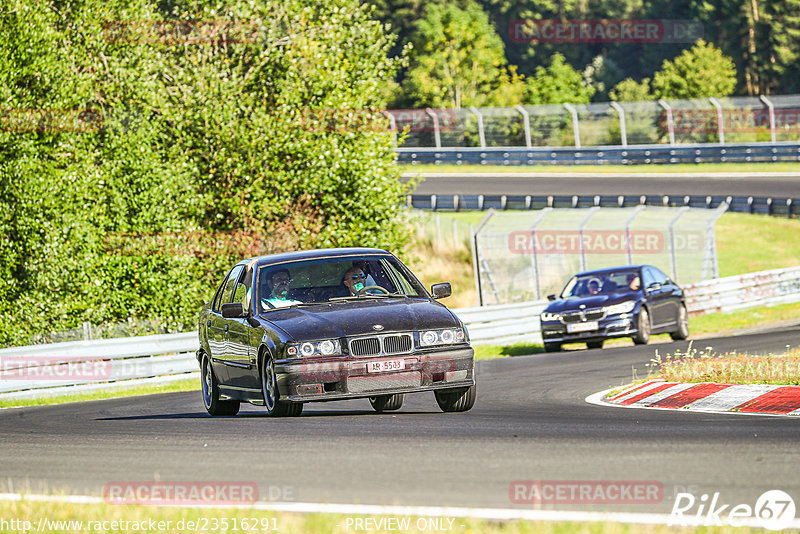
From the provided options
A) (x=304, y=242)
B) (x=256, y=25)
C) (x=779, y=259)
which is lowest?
(x=779, y=259)

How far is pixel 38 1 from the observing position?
979 inches

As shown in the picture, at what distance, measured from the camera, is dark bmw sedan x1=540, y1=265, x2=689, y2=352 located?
21.2 m

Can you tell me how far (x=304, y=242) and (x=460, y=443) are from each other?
67.1ft

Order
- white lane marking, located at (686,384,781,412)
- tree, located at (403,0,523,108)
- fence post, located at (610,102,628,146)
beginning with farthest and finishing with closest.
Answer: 1. tree, located at (403,0,523,108)
2. fence post, located at (610,102,628,146)
3. white lane marking, located at (686,384,781,412)

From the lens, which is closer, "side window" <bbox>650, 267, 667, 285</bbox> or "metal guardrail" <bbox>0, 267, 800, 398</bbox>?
"metal guardrail" <bbox>0, 267, 800, 398</bbox>

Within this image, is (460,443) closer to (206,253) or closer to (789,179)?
(206,253)

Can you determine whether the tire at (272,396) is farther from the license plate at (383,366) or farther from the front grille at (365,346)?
the license plate at (383,366)

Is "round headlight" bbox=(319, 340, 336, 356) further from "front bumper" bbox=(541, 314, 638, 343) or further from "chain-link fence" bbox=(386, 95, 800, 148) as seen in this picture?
"chain-link fence" bbox=(386, 95, 800, 148)

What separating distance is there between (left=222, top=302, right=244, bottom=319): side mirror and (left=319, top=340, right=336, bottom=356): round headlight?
4.87ft

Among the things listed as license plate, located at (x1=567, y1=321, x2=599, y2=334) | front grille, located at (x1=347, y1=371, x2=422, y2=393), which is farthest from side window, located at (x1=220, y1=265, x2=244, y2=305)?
license plate, located at (x1=567, y1=321, x2=599, y2=334)

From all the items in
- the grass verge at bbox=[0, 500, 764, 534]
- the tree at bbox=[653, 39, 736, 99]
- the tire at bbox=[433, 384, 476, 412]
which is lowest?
the tire at bbox=[433, 384, 476, 412]

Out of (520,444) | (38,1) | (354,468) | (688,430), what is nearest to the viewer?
(354,468)

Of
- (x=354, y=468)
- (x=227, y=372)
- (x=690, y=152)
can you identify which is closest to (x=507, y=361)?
(x=227, y=372)

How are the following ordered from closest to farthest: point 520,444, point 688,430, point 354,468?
point 354,468 → point 520,444 → point 688,430
